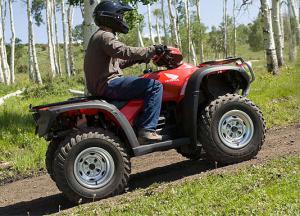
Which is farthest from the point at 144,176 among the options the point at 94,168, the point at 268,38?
the point at 268,38

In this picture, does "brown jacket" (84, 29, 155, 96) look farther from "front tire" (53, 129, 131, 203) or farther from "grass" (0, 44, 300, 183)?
"grass" (0, 44, 300, 183)

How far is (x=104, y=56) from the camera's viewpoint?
233 inches

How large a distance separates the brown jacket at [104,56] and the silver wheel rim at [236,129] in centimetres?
127

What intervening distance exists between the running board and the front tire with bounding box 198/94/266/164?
0.24m

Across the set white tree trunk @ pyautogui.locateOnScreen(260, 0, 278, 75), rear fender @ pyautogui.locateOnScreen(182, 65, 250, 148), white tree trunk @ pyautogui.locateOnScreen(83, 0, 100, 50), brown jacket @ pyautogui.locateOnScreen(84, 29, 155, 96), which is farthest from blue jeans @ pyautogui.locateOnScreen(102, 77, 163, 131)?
white tree trunk @ pyautogui.locateOnScreen(260, 0, 278, 75)

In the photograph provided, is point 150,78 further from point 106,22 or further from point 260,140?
point 260,140

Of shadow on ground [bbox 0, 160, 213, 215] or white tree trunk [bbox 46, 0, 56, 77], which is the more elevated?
white tree trunk [bbox 46, 0, 56, 77]

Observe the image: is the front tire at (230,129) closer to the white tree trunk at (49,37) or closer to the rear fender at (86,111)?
the rear fender at (86,111)

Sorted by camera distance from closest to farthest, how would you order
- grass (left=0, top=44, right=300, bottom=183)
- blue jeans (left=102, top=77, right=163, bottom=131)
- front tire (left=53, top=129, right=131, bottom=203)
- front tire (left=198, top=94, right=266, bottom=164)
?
front tire (left=53, top=129, right=131, bottom=203) < blue jeans (left=102, top=77, right=163, bottom=131) < front tire (left=198, top=94, right=266, bottom=164) < grass (left=0, top=44, right=300, bottom=183)

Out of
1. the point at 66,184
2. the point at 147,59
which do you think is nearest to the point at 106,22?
the point at 147,59

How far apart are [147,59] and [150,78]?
0.24 m

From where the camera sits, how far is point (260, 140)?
638cm

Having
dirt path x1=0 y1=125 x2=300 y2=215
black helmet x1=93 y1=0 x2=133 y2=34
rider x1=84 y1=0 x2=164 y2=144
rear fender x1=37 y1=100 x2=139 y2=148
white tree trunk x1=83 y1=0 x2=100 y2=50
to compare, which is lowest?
dirt path x1=0 y1=125 x2=300 y2=215

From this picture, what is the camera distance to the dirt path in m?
6.18
